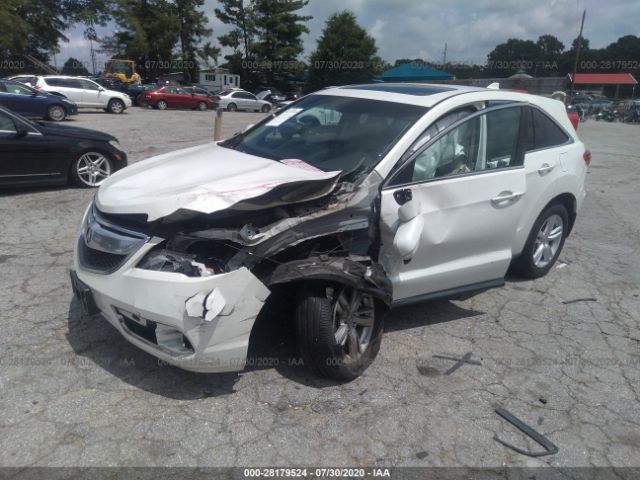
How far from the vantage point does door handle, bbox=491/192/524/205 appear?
4.00 metres

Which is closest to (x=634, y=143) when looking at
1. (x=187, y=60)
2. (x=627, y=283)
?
(x=627, y=283)

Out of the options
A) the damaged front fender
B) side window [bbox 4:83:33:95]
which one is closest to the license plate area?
the damaged front fender

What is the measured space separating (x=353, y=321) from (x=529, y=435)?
1185mm

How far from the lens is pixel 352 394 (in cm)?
322

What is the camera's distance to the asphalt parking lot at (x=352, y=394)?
2.72m

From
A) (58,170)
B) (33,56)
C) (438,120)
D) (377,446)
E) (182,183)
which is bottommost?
(377,446)

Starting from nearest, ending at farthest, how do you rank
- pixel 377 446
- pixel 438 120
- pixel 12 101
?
pixel 377 446, pixel 438 120, pixel 12 101

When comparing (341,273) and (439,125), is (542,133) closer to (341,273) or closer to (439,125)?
(439,125)

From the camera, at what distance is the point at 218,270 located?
2.90 metres

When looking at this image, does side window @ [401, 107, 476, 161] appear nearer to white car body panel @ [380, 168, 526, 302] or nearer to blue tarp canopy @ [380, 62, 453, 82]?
white car body panel @ [380, 168, 526, 302]

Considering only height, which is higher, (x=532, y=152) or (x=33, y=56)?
(x=33, y=56)

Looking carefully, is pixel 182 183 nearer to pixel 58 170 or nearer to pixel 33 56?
pixel 58 170

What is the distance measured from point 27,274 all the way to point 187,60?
50.6 meters

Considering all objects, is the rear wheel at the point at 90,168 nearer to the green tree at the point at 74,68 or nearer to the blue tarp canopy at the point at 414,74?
the blue tarp canopy at the point at 414,74
